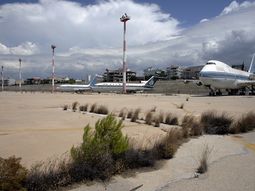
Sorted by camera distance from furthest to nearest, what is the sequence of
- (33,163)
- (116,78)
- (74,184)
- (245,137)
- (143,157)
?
1. (116,78)
2. (245,137)
3. (143,157)
4. (33,163)
5. (74,184)

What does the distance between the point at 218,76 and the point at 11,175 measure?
52.6 meters

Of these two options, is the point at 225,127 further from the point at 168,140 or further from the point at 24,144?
the point at 24,144

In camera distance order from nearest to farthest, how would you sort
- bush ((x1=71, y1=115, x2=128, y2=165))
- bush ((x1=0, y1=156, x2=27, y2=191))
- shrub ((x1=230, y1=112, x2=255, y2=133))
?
bush ((x1=0, y1=156, x2=27, y2=191))
bush ((x1=71, y1=115, x2=128, y2=165))
shrub ((x1=230, y1=112, x2=255, y2=133))

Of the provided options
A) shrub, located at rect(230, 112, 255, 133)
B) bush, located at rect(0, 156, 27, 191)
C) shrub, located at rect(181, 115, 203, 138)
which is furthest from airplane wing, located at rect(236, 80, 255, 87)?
bush, located at rect(0, 156, 27, 191)

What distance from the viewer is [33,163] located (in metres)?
8.54

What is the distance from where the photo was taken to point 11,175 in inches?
247

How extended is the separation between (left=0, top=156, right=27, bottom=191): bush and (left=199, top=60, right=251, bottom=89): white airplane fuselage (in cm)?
5120

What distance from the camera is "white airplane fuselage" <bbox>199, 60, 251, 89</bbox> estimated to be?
55.8 m

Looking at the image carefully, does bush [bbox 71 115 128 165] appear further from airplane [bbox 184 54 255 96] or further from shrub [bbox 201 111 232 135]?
airplane [bbox 184 54 255 96]

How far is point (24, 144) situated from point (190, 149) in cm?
551

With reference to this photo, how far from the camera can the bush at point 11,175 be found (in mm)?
6098

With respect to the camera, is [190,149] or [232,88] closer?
[190,149]

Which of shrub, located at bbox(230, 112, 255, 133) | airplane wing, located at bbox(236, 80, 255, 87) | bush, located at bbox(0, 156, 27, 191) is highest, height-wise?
airplane wing, located at bbox(236, 80, 255, 87)

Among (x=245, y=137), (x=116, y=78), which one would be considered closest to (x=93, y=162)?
(x=245, y=137)
